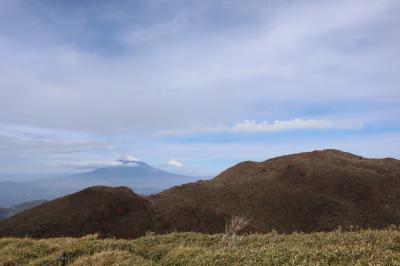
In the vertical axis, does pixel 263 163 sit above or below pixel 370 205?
above

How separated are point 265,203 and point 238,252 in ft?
143

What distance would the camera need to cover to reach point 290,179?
209 ft

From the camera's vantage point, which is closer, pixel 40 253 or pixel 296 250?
pixel 296 250

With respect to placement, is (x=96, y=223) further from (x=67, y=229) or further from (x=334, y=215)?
(x=334, y=215)

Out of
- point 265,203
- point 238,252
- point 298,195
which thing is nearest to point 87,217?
point 265,203

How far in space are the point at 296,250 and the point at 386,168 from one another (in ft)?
200

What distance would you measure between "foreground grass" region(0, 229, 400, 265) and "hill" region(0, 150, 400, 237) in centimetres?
2602

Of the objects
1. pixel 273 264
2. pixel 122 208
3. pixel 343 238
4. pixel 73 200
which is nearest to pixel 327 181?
pixel 122 208

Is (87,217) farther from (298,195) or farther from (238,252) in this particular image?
(238,252)

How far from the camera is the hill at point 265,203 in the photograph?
4797 centimetres

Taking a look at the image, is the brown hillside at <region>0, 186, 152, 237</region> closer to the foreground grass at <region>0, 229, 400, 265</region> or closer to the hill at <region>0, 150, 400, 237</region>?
the hill at <region>0, 150, 400, 237</region>

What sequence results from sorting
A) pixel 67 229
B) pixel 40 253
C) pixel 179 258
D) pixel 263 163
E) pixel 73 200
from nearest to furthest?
pixel 179 258, pixel 40 253, pixel 67 229, pixel 73 200, pixel 263 163

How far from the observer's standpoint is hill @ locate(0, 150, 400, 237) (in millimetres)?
47969

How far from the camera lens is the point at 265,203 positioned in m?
56.9
